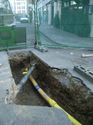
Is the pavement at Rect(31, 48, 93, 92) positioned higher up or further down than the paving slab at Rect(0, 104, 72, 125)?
further down

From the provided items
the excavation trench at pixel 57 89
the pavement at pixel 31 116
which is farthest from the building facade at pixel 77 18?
the pavement at pixel 31 116

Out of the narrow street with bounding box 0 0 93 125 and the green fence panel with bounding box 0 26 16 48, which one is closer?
the narrow street with bounding box 0 0 93 125

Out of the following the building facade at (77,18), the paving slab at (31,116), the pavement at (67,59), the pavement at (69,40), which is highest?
the building facade at (77,18)

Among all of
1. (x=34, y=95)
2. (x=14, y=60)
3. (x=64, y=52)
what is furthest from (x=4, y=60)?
(x=64, y=52)

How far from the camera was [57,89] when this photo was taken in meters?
5.88

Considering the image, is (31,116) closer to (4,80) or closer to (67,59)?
(4,80)

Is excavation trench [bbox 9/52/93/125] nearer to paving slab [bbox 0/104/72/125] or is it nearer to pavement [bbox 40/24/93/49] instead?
pavement [bbox 40/24/93/49]

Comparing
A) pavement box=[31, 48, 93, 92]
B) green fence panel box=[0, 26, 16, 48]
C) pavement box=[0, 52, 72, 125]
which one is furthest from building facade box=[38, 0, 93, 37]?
pavement box=[0, 52, 72, 125]

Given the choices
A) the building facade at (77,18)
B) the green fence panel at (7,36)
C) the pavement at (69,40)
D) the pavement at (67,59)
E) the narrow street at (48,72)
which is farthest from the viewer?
the building facade at (77,18)

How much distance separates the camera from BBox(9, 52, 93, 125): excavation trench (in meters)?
4.85

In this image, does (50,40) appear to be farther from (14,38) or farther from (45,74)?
(45,74)

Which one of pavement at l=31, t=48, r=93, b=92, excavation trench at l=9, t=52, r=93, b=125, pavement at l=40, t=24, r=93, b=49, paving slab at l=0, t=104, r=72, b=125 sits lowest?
excavation trench at l=9, t=52, r=93, b=125

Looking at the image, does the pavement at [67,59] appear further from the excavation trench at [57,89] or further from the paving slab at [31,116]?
the paving slab at [31,116]

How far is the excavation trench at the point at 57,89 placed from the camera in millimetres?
4852
